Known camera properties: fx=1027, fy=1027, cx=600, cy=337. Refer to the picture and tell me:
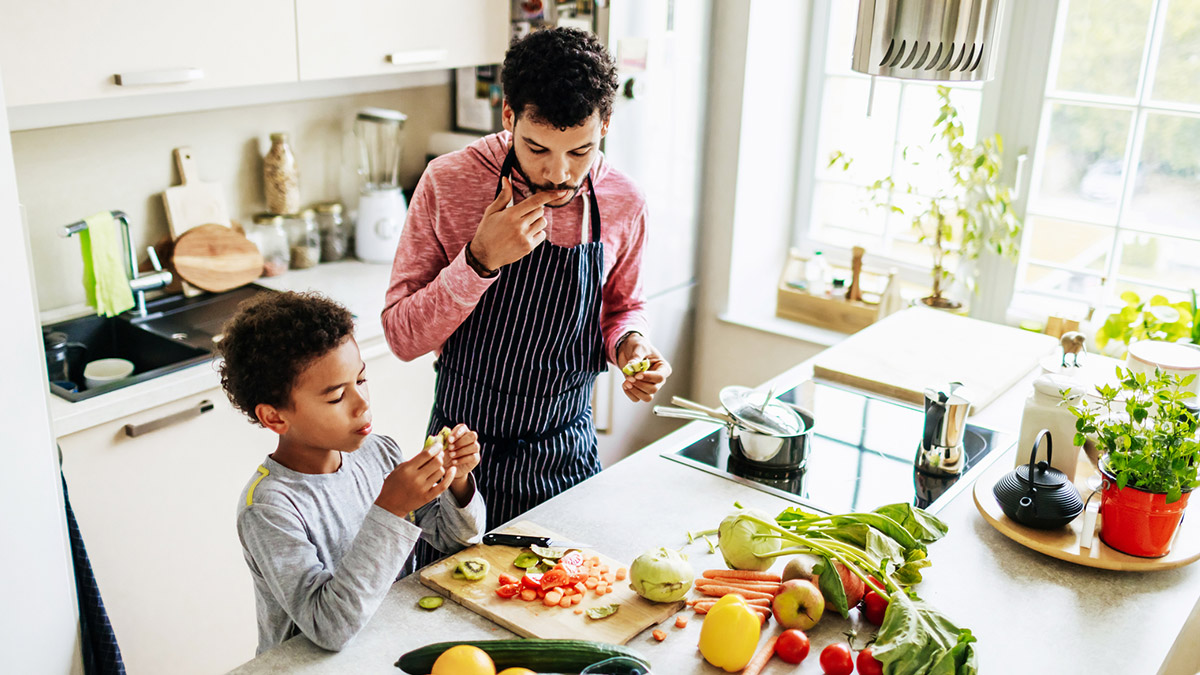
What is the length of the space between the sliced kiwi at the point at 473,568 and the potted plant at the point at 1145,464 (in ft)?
2.89

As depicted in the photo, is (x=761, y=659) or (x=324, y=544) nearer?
(x=761, y=659)

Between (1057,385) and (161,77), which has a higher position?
(161,77)

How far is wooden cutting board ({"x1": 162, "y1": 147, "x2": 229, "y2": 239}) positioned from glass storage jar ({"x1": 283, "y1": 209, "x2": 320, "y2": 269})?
0.21 metres

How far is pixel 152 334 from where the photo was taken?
8.07ft

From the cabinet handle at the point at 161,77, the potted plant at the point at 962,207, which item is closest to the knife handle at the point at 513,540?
the cabinet handle at the point at 161,77

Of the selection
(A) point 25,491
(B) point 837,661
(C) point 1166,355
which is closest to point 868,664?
(B) point 837,661

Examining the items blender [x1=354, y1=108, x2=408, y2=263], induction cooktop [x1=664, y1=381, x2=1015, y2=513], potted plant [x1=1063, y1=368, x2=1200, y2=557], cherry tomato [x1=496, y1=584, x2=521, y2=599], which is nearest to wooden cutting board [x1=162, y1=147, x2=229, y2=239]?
blender [x1=354, y1=108, x2=408, y2=263]

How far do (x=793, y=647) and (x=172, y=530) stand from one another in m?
1.55

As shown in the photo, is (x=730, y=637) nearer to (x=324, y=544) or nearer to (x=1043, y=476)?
(x=324, y=544)

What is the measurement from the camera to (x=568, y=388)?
1855mm

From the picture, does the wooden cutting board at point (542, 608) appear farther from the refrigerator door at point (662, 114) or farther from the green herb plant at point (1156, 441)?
the refrigerator door at point (662, 114)

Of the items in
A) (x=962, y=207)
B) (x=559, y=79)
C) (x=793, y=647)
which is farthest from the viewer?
(x=962, y=207)

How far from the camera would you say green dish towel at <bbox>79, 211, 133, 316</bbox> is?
7.73ft

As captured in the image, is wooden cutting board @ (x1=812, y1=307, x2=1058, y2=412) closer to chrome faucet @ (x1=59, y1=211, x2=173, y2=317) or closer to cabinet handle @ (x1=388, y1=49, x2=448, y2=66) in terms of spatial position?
cabinet handle @ (x1=388, y1=49, x2=448, y2=66)
